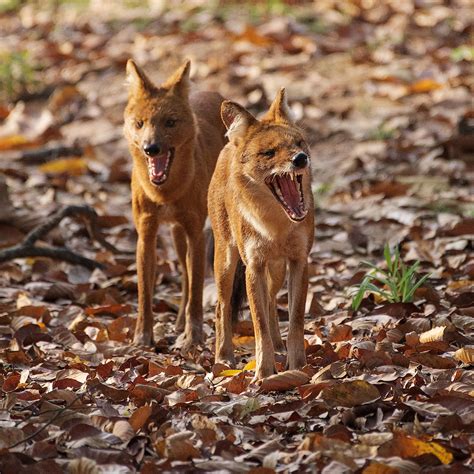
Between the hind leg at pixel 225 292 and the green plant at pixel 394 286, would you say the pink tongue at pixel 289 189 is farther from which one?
the green plant at pixel 394 286

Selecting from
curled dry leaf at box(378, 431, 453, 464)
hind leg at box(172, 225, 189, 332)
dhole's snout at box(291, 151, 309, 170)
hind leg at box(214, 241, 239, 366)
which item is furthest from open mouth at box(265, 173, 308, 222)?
hind leg at box(172, 225, 189, 332)

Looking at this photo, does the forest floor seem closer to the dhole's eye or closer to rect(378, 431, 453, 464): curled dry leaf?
rect(378, 431, 453, 464): curled dry leaf

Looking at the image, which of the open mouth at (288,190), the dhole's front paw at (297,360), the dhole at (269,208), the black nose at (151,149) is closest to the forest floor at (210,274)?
the dhole's front paw at (297,360)

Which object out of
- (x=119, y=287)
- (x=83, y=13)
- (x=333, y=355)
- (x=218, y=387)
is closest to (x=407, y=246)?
(x=119, y=287)

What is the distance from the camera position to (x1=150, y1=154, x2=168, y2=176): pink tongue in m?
6.58

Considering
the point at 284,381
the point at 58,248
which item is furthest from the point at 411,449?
the point at 58,248

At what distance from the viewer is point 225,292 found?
586cm

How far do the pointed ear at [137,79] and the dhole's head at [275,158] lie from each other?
142cm

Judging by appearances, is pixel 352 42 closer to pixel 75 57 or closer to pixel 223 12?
pixel 223 12

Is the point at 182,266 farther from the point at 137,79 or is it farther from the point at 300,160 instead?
the point at 300,160

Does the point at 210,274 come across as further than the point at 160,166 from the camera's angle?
Yes

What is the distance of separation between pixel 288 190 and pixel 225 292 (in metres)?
0.89

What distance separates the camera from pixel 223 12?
13727mm

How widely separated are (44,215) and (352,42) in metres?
5.27
